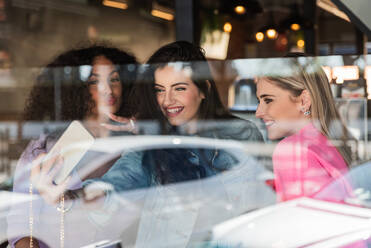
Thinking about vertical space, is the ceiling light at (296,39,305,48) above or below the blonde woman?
above

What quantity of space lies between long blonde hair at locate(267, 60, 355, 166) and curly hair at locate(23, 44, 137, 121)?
0.87 m

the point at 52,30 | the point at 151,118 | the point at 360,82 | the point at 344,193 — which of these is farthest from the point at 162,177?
the point at 52,30

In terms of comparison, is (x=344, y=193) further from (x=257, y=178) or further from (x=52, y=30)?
(x=52, y=30)

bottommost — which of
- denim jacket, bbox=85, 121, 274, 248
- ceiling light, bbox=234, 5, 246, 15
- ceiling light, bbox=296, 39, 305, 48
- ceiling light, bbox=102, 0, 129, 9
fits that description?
denim jacket, bbox=85, 121, 274, 248

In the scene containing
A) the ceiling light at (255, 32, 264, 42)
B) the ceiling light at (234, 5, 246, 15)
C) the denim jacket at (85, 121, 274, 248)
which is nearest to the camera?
the denim jacket at (85, 121, 274, 248)

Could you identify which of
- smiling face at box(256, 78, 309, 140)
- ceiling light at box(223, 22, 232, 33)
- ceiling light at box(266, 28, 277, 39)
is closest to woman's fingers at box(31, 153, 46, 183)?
smiling face at box(256, 78, 309, 140)

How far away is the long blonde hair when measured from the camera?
2.04m

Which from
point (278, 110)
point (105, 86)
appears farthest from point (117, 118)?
point (278, 110)

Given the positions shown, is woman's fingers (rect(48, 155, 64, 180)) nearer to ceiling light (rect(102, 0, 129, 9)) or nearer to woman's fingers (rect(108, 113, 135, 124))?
woman's fingers (rect(108, 113, 135, 124))

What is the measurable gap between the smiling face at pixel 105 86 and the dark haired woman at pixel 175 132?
13 cm

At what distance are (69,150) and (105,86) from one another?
0.40m

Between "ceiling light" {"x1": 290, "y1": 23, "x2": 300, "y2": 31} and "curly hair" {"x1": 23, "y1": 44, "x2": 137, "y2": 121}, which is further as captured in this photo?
"ceiling light" {"x1": 290, "y1": 23, "x2": 300, "y2": 31}

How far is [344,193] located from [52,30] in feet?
15.6

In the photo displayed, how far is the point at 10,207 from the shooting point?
2.55 m
